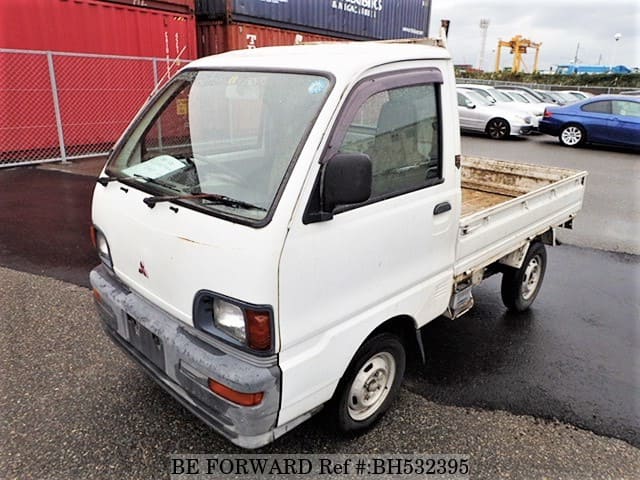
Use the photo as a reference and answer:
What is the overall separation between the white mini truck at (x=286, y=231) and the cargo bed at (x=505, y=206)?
5cm

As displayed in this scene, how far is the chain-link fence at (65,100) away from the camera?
8.70 m

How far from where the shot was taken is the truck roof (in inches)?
88.7

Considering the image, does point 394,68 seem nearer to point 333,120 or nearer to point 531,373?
point 333,120

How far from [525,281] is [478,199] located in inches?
34.5

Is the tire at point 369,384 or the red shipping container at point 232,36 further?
the red shipping container at point 232,36

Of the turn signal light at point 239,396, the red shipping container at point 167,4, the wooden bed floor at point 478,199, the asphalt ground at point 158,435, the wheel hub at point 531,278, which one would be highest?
the red shipping container at point 167,4

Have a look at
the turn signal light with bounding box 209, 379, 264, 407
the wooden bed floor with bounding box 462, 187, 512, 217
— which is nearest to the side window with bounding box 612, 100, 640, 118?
the wooden bed floor with bounding box 462, 187, 512, 217

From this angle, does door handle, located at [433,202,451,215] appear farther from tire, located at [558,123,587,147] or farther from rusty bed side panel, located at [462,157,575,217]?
tire, located at [558,123,587,147]

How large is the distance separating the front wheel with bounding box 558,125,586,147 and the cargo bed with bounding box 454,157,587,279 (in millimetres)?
11559

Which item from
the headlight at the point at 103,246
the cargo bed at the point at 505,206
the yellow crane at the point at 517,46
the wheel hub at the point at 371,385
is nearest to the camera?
the wheel hub at the point at 371,385

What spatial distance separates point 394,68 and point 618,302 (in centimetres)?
360

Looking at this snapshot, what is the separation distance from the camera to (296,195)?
1958 millimetres

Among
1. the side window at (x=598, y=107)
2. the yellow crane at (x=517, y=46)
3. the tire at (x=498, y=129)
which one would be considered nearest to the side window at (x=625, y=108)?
the side window at (x=598, y=107)

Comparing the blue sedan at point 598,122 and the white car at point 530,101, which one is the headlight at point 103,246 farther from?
the white car at point 530,101
